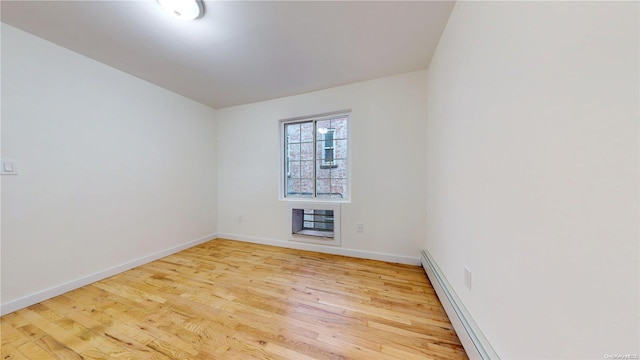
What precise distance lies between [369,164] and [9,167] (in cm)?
323

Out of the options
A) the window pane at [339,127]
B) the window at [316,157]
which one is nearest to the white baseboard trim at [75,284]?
the window at [316,157]

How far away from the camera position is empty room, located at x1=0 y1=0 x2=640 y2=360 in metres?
0.57

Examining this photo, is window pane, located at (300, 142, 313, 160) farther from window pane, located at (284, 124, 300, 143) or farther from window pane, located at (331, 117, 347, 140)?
window pane, located at (331, 117, 347, 140)

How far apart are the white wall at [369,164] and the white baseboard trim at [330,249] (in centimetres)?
2

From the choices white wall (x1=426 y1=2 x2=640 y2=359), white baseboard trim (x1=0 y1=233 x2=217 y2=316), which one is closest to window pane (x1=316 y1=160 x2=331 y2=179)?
white wall (x1=426 y1=2 x2=640 y2=359)

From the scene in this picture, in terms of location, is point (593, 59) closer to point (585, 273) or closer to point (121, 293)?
point (585, 273)

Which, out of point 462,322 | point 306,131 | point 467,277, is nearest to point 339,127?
point 306,131

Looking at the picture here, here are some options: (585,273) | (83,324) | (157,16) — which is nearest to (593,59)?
(585,273)

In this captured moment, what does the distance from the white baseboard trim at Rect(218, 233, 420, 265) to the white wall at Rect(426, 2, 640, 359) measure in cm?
121

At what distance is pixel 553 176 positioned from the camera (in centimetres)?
64

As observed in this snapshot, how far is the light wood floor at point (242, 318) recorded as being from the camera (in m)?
1.21

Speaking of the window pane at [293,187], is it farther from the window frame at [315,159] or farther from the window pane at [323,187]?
the window pane at [323,187]

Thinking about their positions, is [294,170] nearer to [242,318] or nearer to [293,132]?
[293,132]

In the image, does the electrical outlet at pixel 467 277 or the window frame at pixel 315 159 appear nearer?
the electrical outlet at pixel 467 277
